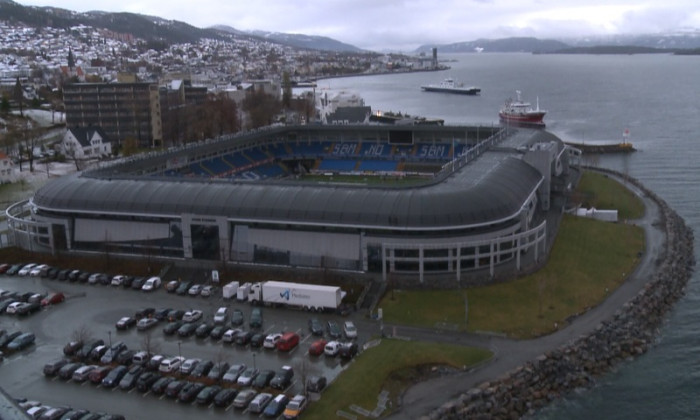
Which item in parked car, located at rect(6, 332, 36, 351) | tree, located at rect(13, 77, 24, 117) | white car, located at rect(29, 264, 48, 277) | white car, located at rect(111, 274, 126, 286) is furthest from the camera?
tree, located at rect(13, 77, 24, 117)

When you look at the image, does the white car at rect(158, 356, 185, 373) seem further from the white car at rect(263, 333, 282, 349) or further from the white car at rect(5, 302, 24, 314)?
the white car at rect(5, 302, 24, 314)

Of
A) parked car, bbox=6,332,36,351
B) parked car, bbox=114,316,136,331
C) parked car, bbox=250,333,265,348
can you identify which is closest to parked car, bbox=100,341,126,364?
parked car, bbox=114,316,136,331

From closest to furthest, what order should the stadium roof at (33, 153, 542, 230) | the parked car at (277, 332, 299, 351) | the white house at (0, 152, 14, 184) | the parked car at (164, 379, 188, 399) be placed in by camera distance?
the parked car at (164, 379, 188, 399)
the parked car at (277, 332, 299, 351)
the stadium roof at (33, 153, 542, 230)
the white house at (0, 152, 14, 184)

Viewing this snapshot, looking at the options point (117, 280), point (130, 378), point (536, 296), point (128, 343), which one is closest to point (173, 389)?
point (130, 378)

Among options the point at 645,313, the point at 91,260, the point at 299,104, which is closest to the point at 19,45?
the point at 299,104

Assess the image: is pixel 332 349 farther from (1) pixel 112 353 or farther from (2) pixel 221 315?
(1) pixel 112 353

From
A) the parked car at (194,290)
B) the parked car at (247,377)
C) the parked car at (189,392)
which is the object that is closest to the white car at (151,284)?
the parked car at (194,290)

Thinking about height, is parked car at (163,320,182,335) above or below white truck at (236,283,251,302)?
below
